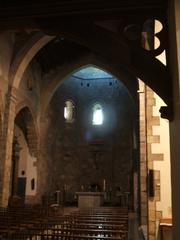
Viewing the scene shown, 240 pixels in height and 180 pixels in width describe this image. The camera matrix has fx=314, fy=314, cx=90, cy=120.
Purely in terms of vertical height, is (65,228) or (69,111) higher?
(69,111)

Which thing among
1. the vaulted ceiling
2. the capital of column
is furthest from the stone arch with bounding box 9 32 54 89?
the vaulted ceiling

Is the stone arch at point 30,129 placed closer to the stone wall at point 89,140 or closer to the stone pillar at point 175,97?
the stone wall at point 89,140

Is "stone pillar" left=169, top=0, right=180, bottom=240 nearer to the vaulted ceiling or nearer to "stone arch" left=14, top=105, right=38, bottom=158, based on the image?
the vaulted ceiling

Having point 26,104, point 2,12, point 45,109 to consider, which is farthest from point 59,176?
point 2,12

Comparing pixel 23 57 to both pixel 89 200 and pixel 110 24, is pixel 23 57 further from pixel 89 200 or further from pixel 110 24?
pixel 110 24

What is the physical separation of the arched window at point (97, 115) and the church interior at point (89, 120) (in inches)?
2.9

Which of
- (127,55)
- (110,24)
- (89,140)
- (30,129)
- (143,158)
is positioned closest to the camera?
(127,55)

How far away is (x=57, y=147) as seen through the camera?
21641mm

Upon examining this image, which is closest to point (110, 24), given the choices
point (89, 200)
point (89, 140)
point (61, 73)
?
point (89, 200)

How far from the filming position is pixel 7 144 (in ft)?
46.0

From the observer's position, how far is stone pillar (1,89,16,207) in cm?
1370

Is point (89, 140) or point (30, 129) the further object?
point (89, 140)

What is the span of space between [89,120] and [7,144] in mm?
9718

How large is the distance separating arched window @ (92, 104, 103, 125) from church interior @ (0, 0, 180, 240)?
74 mm
